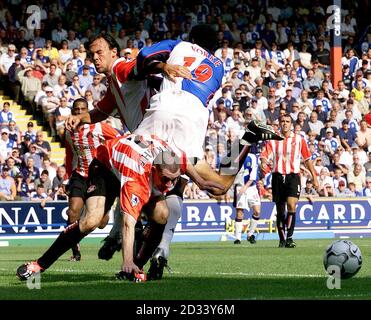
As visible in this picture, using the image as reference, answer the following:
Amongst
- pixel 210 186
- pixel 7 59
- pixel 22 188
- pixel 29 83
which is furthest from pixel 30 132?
pixel 210 186

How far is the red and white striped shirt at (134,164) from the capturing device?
403 inches

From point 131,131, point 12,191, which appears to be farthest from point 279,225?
point 131,131

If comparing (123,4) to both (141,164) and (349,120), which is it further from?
(141,164)

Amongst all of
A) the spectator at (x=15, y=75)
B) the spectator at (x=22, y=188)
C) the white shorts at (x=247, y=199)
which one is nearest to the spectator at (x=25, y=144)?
the spectator at (x=22, y=188)

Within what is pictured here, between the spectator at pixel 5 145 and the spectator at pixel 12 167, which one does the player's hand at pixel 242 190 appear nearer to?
the spectator at pixel 12 167

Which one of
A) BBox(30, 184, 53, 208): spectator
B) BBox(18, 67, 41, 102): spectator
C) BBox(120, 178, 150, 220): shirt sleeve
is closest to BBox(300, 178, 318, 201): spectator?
BBox(30, 184, 53, 208): spectator

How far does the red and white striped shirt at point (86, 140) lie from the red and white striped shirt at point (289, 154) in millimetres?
6004

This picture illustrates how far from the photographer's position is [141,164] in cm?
1034

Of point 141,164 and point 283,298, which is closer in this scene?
point 283,298

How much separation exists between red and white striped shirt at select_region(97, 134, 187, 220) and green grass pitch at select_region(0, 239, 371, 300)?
→ 0.80 meters

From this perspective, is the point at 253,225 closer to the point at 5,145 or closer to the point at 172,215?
the point at 5,145

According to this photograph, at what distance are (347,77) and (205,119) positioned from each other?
2191 cm

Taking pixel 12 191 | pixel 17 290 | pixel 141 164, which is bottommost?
pixel 12 191

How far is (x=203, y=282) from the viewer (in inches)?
416
